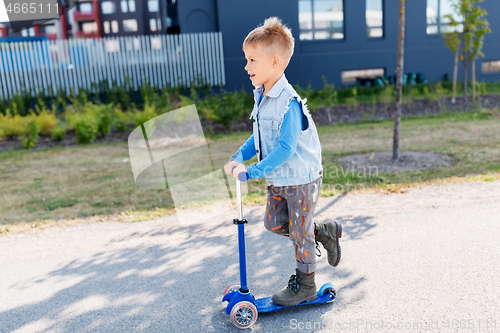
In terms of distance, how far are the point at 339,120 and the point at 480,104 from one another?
3.86 m

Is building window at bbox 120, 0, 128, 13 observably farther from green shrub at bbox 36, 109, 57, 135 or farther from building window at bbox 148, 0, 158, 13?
green shrub at bbox 36, 109, 57, 135

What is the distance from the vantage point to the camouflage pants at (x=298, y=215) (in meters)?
2.73

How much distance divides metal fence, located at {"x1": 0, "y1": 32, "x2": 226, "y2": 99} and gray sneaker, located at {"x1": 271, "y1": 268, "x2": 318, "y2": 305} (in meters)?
12.5

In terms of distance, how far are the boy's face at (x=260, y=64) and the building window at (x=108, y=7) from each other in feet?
157

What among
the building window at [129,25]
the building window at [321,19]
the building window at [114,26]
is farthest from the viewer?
the building window at [114,26]

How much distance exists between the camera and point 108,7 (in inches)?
1875

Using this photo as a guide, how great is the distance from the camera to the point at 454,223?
4109 millimetres

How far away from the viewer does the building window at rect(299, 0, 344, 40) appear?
15.9 m

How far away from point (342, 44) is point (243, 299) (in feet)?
48.6

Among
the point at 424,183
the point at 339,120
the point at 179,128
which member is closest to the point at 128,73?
the point at 339,120

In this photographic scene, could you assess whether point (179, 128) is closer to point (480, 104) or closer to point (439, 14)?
point (480, 104)

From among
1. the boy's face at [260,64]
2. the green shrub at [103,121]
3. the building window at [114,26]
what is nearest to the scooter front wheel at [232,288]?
the boy's face at [260,64]

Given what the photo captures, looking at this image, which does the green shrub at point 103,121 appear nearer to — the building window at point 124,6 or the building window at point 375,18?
the building window at point 375,18

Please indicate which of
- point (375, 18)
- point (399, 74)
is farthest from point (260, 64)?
point (375, 18)
